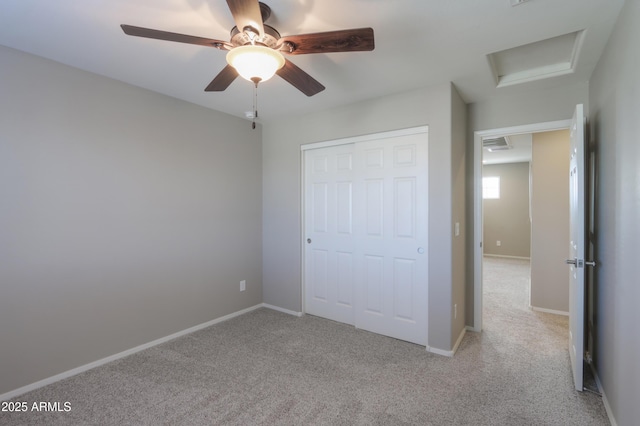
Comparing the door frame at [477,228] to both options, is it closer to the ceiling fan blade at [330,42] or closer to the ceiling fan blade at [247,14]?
the ceiling fan blade at [330,42]

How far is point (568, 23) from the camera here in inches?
74.1

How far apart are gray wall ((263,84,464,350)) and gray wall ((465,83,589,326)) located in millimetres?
507

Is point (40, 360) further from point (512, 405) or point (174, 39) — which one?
point (512, 405)

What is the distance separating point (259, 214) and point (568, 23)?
11.2ft

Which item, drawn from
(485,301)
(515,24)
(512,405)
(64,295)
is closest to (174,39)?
(515,24)

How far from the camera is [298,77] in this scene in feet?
6.53

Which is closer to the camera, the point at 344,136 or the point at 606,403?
the point at 606,403

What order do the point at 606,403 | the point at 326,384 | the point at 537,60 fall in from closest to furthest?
the point at 606,403 → the point at 326,384 → the point at 537,60

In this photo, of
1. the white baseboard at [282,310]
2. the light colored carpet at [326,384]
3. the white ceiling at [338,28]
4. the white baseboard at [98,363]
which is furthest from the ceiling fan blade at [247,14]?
the white baseboard at [282,310]

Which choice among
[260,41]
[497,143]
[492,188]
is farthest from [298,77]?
[492,188]

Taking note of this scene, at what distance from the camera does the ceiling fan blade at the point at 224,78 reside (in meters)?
1.93

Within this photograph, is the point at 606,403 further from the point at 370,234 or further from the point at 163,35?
the point at 163,35

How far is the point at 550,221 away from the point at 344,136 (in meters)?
2.88

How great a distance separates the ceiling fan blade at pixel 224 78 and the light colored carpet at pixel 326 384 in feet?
7.09
